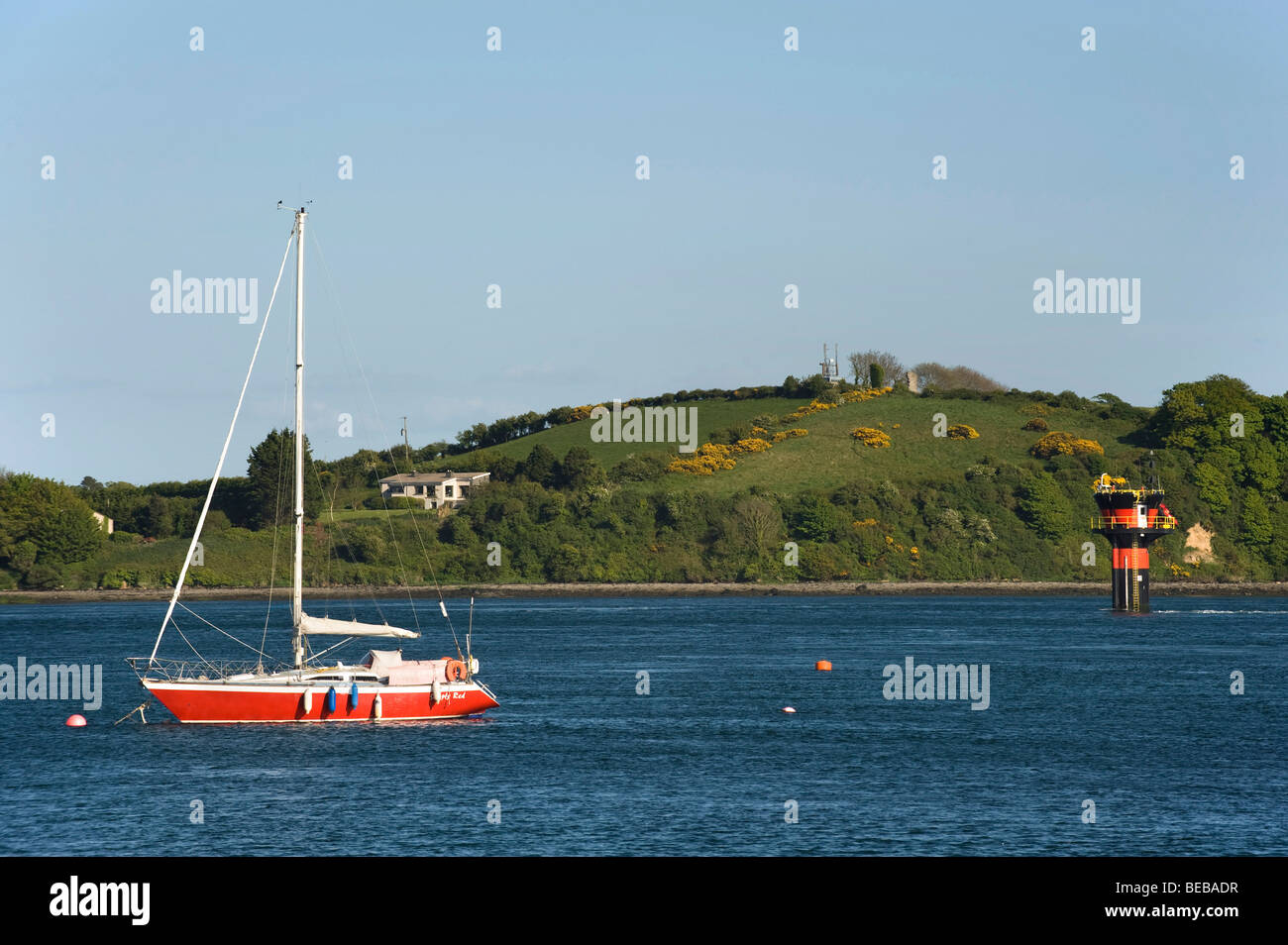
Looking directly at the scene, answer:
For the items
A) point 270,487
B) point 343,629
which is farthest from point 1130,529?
point 270,487

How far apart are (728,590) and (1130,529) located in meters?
69.4

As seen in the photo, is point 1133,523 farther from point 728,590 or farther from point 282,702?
point 282,702

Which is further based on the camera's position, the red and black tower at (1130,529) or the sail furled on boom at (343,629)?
the red and black tower at (1130,529)

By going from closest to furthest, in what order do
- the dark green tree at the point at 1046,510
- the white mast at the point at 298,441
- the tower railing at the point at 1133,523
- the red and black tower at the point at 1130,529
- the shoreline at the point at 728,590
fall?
the white mast at the point at 298,441 → the red and black tower at the point at 1130,529 → the tower railing at the point at 1133,523 → the shoreline at the point at 728,590 → the dark green tree at the point at 1046,510

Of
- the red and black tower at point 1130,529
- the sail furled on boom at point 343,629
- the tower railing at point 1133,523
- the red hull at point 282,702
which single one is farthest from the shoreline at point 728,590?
the sail furled on boom at point 343,629

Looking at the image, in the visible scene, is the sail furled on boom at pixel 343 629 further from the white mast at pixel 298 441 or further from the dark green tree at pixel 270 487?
the dark green tree at pixel 270 487

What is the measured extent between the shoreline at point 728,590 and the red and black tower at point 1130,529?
4863 cm

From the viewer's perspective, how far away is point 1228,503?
647ft

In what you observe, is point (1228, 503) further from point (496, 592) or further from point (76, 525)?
point (76, 525)

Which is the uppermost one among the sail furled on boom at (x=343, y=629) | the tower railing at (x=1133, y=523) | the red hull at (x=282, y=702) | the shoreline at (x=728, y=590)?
the tower railing at (x=1133, y=523)

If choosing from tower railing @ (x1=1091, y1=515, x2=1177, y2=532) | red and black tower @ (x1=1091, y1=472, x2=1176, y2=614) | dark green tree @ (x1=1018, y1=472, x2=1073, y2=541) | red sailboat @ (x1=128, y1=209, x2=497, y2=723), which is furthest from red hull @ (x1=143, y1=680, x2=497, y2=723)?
dark green tree @ (x1=1018, y1=472, x2=1073, y2=541)

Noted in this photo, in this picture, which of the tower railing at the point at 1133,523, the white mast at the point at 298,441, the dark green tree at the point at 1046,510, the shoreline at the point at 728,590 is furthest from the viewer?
the dark green tree at the point at 1046,510

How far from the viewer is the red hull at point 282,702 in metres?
51.8

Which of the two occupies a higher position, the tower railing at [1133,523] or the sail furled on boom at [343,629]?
the tower railing at [1133,523]
